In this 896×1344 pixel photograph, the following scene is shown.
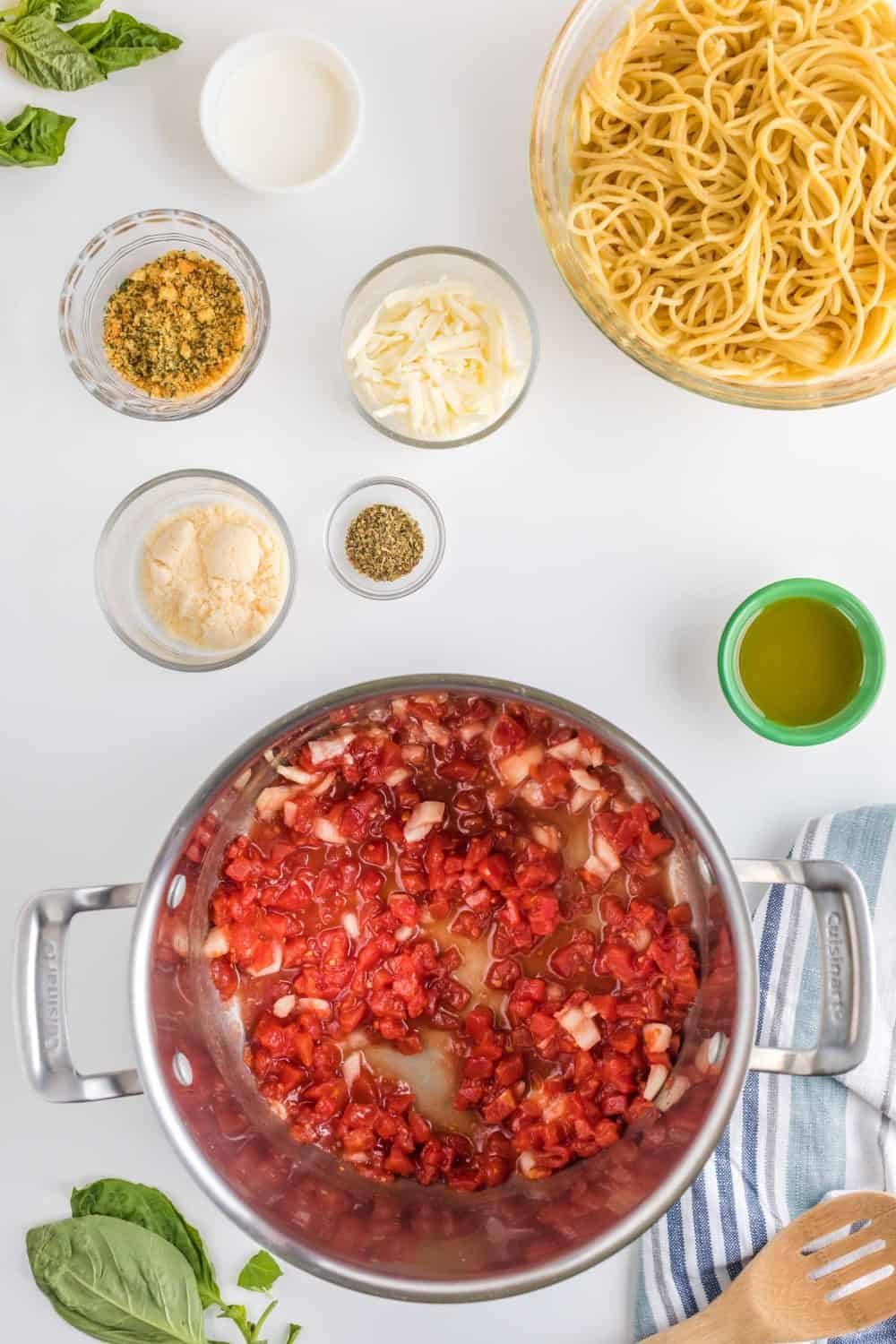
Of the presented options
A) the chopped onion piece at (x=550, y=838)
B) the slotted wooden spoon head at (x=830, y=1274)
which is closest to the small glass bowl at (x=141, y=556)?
the chopped onion piece at (x=550, y=838)

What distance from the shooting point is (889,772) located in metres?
2.51

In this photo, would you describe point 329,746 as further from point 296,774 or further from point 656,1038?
point 656,1038

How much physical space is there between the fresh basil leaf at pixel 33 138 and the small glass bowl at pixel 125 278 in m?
0.18

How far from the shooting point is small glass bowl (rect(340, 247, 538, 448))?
2393mm

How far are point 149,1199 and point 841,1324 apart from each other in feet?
4.51

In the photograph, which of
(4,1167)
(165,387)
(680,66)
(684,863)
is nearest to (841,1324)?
(684,863)

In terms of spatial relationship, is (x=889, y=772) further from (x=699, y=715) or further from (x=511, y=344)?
(x=511, y=344)

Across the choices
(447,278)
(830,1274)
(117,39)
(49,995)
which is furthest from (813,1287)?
(117,39)

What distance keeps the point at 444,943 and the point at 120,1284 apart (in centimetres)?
88

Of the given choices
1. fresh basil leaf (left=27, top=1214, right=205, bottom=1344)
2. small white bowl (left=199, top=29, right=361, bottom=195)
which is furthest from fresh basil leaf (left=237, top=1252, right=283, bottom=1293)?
small white bowl (left=199, top=29, right=361, bottom=195)

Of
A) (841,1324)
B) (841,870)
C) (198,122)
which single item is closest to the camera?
(841,870)

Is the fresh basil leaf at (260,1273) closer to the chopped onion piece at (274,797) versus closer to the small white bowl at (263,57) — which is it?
the chopped onion piece at (274,797)

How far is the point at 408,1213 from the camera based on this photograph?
94.3 inches

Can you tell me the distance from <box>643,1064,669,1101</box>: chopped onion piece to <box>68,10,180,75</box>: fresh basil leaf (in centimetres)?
224
